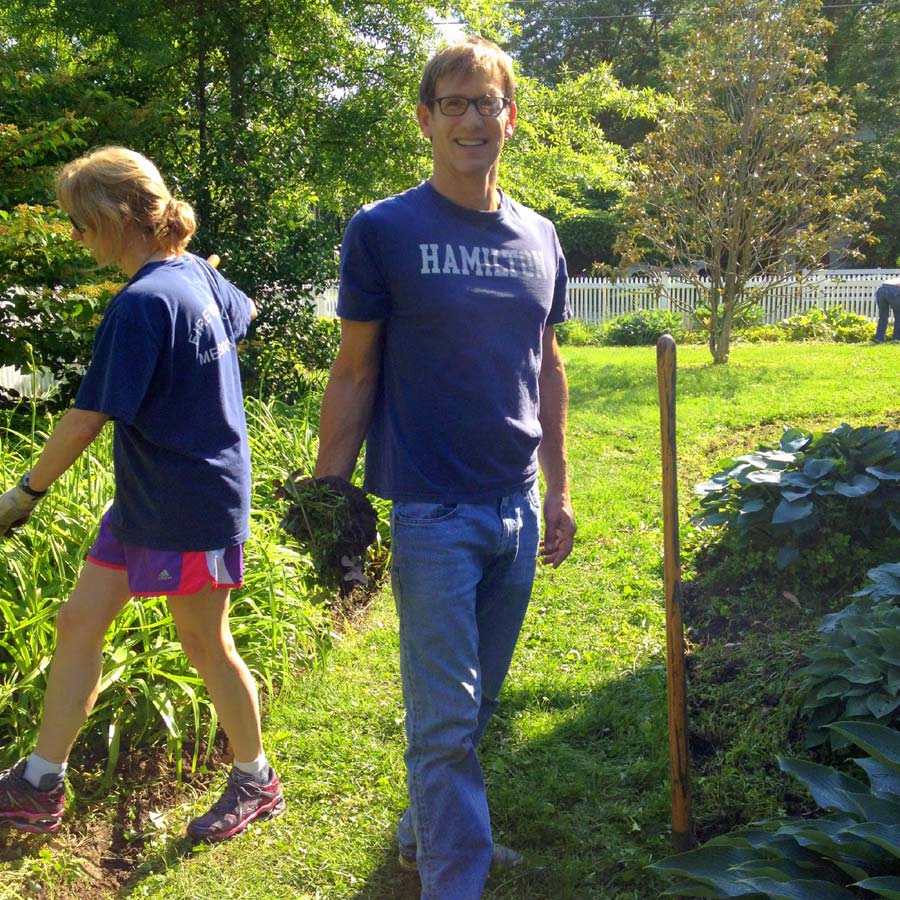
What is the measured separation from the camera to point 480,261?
7.70ft

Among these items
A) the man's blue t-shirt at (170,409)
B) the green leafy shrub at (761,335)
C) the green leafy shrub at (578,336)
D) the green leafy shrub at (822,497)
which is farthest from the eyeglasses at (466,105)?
the green leafy shrub at (578,336)

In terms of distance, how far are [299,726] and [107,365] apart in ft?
5.57

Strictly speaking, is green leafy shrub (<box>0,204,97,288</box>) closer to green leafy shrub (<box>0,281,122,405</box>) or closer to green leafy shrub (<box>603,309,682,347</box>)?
green leafy shrub (<box>0,281,122,405</box>)

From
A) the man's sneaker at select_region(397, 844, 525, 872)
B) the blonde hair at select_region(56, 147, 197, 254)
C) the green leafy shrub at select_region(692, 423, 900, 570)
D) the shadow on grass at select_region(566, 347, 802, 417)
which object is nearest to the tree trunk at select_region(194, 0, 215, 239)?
the shadow on grass at select_region(566, 347, 802, 417)

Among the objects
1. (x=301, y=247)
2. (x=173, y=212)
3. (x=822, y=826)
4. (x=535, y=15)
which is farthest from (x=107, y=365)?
(x=535, y=15)

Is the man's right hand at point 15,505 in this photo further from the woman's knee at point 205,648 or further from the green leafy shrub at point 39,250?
the green leafy shrub at point 39,250

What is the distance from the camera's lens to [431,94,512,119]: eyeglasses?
7.66 ft

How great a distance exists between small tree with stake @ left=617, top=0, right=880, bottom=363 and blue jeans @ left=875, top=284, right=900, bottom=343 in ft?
7.72

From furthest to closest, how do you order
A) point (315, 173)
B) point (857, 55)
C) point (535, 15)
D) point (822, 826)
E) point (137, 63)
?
point (535, 15) → point (857, 55) → point (315, 173) → point (137, 63) → point (822, 826)

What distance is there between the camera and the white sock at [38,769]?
111 inches

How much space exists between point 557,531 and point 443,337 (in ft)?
2.53

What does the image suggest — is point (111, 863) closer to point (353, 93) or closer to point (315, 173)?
point (315, 173)

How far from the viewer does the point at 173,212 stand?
2805 mm

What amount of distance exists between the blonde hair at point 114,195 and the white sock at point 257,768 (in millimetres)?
1600
